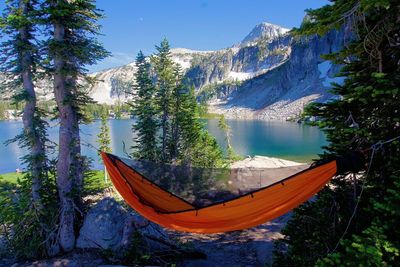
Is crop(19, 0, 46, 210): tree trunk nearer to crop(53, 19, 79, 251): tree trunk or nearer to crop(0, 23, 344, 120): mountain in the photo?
crop(53, 19, 79, 251): tree trunk

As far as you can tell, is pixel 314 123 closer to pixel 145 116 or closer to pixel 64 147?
pixel 64 147

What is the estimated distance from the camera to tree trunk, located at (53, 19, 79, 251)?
571 cm

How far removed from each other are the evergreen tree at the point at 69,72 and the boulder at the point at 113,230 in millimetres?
365

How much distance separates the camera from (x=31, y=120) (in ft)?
19.1

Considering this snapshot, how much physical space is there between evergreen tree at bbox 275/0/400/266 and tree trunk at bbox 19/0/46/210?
16.6 feet

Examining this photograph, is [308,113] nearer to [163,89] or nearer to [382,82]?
[382,82]

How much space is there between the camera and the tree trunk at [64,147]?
18.7 ft

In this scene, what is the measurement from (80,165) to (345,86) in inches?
215

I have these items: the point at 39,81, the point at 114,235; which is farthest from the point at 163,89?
the point at 114,235

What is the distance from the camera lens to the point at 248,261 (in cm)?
551

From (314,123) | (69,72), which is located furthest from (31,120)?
(314,123)

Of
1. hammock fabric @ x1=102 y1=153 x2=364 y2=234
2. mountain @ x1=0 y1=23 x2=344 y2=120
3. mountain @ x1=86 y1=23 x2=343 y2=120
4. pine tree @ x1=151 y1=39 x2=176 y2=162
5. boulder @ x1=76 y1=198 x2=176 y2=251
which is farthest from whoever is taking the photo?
mountain @ x1=86 y1=23 x2=343 y2=120

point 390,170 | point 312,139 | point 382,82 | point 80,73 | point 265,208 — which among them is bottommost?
point 312,139

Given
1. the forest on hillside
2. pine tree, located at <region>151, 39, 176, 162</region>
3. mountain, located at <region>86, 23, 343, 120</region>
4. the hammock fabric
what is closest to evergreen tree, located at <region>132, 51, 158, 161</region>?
pine tree, located at <region>151, 39, 176, 162</region>
